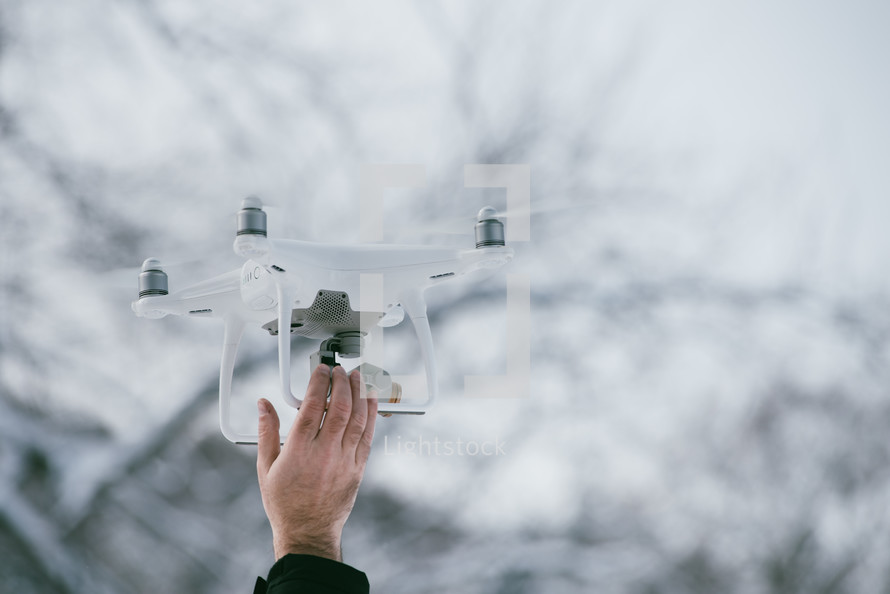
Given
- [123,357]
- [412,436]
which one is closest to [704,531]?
[412,436]

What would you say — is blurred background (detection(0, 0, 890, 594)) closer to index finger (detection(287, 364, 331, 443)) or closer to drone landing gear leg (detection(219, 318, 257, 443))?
drone landing gear leg (detection(219, 318, 257, 443))

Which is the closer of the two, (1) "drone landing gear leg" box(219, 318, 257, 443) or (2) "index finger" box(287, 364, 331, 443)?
(2) "index finger" box(287, 364, 331, 443)

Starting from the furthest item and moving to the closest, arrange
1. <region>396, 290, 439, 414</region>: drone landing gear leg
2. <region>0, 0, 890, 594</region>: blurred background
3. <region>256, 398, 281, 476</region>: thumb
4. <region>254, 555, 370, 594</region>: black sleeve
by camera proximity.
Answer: <region>0, 0, 890, 594</region>: blurred background
<region>396, 290, 439, 414</region>: drone landing gear leg
<region>256, 398, 281, 476</region>: thumb
<region>254, 555, 370, 594</region>: black sleeve

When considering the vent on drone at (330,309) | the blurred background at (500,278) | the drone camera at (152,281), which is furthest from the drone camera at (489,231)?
the blurred background at (500,278)

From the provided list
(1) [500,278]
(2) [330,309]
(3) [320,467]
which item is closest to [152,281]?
(2) [330,309]

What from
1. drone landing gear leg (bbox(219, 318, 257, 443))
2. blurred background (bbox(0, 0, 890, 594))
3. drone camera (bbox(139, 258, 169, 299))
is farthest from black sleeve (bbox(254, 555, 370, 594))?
blurred background (bbox(0, 0, 890, 594))

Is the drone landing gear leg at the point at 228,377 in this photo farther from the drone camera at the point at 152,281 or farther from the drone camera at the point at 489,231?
the drone camera at the point at 489,231

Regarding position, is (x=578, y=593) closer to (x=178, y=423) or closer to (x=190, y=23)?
(x=178, y=423)
